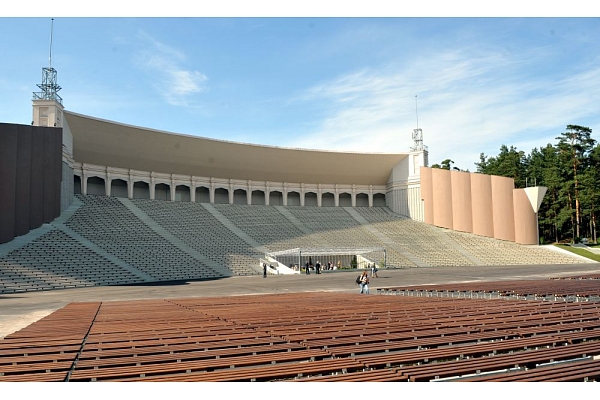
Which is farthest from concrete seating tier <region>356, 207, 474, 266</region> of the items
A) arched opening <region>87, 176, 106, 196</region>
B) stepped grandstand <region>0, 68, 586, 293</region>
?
arched opening <region>87, 176, 106, 196</region>

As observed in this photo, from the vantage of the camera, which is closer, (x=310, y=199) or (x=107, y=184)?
(x=107, y=184)

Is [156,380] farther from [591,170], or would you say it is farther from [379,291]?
[591,170]

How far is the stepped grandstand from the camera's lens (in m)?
36.4

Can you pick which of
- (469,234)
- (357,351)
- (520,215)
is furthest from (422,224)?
(357,351)

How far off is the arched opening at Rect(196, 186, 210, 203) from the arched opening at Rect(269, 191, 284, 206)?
29.7 ft

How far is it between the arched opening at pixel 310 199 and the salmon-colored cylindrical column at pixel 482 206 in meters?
20.9

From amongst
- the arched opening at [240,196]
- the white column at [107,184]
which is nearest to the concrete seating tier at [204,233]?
the white column at [107,184]

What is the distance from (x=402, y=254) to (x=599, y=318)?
41426 mm

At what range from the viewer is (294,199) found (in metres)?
69.2

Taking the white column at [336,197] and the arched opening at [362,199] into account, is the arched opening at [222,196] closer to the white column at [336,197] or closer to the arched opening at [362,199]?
the white column at [336,197]

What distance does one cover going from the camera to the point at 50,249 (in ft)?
115

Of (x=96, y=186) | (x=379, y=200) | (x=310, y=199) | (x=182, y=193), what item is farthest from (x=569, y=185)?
(x=96, y=186)

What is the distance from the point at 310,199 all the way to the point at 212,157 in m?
17.0

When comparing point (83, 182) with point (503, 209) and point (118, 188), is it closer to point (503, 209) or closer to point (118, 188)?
point (118, 188)
